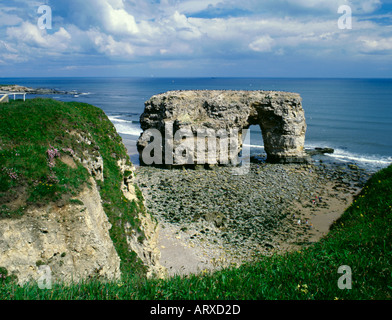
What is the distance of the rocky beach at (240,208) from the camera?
77.6ft

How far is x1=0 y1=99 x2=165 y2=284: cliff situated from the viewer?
35.8 ft

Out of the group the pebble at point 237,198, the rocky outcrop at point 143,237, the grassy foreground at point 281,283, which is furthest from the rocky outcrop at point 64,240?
the pebble at point 237,198

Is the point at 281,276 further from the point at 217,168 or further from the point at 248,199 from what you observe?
the point at 217,168

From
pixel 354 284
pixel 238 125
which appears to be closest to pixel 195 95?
pixel 238 125

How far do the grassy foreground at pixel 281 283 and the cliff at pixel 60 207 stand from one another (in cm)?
177

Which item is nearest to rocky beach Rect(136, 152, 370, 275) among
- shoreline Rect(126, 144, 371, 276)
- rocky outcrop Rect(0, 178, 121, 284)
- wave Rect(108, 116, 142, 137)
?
shoreline Rect(126, 144, 371, 276)

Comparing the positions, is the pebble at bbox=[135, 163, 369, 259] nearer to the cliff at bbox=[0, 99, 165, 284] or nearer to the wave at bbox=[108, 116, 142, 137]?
the cliff at bbox=[0, 99, 165, 284]

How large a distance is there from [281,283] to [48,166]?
35.0 ft

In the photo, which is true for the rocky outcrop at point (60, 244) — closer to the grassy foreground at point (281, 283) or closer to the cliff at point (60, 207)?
the cliff at point (60, 207)

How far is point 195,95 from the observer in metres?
47.3

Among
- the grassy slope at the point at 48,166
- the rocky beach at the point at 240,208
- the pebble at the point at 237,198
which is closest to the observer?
the grassy slope at the point at 48,166

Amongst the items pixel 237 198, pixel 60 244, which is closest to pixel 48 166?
pixel 60 244

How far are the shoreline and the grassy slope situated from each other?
6.38m
